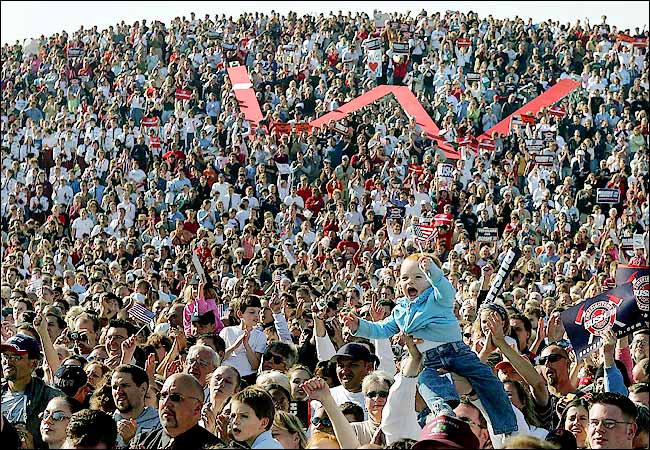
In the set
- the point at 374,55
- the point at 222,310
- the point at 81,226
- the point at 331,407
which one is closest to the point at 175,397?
the point at 331,407

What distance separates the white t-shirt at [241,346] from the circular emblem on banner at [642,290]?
8.89 ft

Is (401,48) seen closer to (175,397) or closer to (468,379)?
(468,379)

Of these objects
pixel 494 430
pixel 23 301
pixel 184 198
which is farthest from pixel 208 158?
pixel 494 430

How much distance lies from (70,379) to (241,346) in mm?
1587

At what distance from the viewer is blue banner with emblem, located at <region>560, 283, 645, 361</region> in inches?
282

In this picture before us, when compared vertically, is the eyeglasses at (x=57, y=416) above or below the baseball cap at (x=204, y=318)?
above

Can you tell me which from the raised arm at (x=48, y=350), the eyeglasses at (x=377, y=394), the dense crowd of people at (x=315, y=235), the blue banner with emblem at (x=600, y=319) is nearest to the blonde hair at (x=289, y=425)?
the dense crowd of people at (x=315, y=235)

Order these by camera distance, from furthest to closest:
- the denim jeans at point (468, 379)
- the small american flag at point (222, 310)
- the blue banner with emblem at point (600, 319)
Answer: the small american flag at point (222, 310), the blue banner with emblem at point (600, 319), the denim jeans at point (468, 379)

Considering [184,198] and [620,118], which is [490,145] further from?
[184,198]

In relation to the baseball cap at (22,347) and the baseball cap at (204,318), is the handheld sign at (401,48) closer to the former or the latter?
the baseball cap at (204,318)

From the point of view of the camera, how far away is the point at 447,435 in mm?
4133

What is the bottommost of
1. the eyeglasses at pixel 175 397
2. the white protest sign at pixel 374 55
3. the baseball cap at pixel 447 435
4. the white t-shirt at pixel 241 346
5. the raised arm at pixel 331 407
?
the white protest sign at pixel 374 55

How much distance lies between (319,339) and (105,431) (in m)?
2.69

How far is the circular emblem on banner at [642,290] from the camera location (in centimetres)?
722
